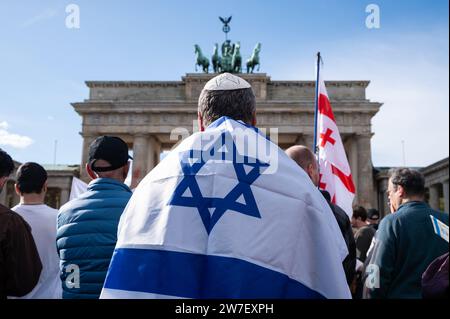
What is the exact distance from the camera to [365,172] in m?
36.5

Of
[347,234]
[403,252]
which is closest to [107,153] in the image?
[347,234]

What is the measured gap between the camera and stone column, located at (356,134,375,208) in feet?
117

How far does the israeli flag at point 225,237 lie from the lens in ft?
5.53

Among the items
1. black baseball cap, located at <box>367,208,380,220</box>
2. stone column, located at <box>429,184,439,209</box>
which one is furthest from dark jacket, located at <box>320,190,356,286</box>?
stone column, located at <box>429,184,439,209</box>

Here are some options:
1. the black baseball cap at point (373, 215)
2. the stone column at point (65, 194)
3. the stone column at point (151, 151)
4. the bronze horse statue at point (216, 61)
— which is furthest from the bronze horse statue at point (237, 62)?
the black baseball cap at point (373, 215)

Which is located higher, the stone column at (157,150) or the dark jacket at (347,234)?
the stone column at (157,150)

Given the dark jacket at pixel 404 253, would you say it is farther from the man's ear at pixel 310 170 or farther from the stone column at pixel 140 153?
the stone column at pixel 140 153

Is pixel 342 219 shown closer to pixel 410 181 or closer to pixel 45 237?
pixel 410 181

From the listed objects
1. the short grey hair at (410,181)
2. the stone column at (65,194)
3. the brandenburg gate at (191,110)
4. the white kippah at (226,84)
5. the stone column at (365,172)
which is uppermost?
the brandenburg gate at (191,110)

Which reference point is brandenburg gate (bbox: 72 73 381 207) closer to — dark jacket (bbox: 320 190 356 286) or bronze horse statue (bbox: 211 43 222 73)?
bronze horse statue (bbox: 211 43 222 73)

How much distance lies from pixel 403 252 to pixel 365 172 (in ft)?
112
